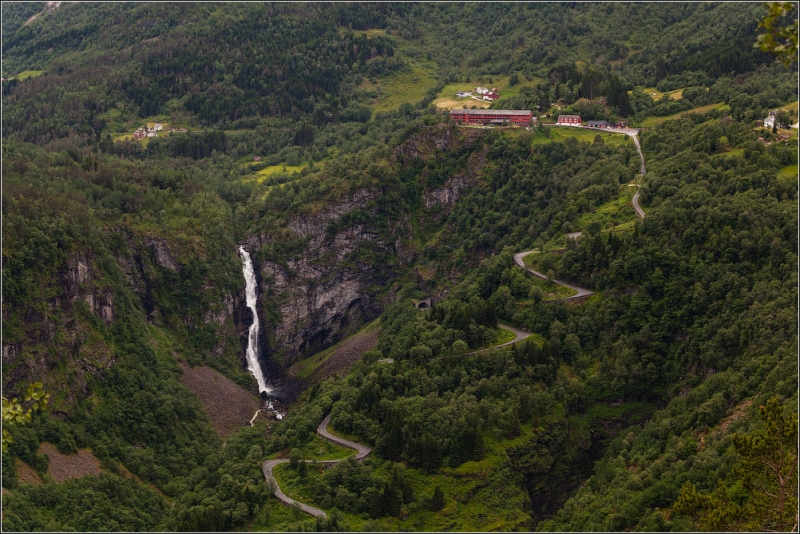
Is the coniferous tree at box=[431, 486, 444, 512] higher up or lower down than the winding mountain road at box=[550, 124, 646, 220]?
lower down

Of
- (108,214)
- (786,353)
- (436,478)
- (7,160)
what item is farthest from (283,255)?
(786,353)

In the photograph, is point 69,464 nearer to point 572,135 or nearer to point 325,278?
point 325,278

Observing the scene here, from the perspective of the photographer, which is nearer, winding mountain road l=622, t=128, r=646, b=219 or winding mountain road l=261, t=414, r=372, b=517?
winding mountain road l=261, t=414, r=372, b=517

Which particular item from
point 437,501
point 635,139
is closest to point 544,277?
point 635,139

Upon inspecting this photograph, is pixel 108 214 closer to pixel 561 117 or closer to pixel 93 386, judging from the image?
pixel 93 386

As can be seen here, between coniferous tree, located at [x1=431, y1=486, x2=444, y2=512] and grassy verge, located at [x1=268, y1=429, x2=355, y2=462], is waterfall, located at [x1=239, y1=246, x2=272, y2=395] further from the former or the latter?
coniferous tree, located at [x1=431, y1=486, x2=444, y2=512]

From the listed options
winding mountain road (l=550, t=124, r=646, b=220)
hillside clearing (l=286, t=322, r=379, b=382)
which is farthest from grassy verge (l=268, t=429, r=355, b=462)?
winding mountain road (l=550, t=124, r=646, b=220)
